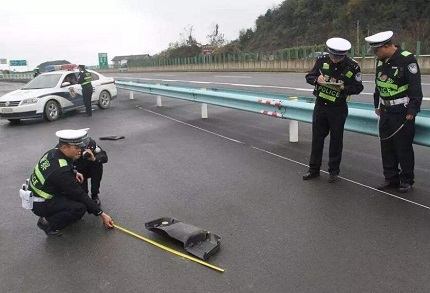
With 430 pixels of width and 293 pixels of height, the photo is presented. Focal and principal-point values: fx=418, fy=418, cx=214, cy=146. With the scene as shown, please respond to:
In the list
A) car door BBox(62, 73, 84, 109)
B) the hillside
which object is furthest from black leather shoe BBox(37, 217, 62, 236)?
the hillside

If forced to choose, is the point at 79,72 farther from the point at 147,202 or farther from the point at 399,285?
the point at 399,285

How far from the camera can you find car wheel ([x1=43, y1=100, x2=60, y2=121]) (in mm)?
12914

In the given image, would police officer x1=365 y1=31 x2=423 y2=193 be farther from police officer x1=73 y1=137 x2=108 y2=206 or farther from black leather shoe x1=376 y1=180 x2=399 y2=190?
police officer x1=73 y1=137 x2=108 y2=206

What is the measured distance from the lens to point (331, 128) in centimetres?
546

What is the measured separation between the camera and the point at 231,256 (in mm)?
3623

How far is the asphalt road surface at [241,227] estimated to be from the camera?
3.28m

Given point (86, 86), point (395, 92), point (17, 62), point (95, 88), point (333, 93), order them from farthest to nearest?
point (17, 62)
point (95, 88)
point (86, 86)
point (333, 93)
point (395, 92)

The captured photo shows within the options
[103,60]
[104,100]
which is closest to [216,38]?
[103,60]

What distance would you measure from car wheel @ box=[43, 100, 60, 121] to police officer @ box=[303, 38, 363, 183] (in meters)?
9.76

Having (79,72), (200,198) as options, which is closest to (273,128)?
(200,198)

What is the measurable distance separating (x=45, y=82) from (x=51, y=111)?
1.37 meters

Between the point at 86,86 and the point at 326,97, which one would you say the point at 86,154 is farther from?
the point at 86,86

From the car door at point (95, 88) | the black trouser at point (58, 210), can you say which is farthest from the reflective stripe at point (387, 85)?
the car door at point (95, 88)

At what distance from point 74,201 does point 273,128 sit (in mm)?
5689
